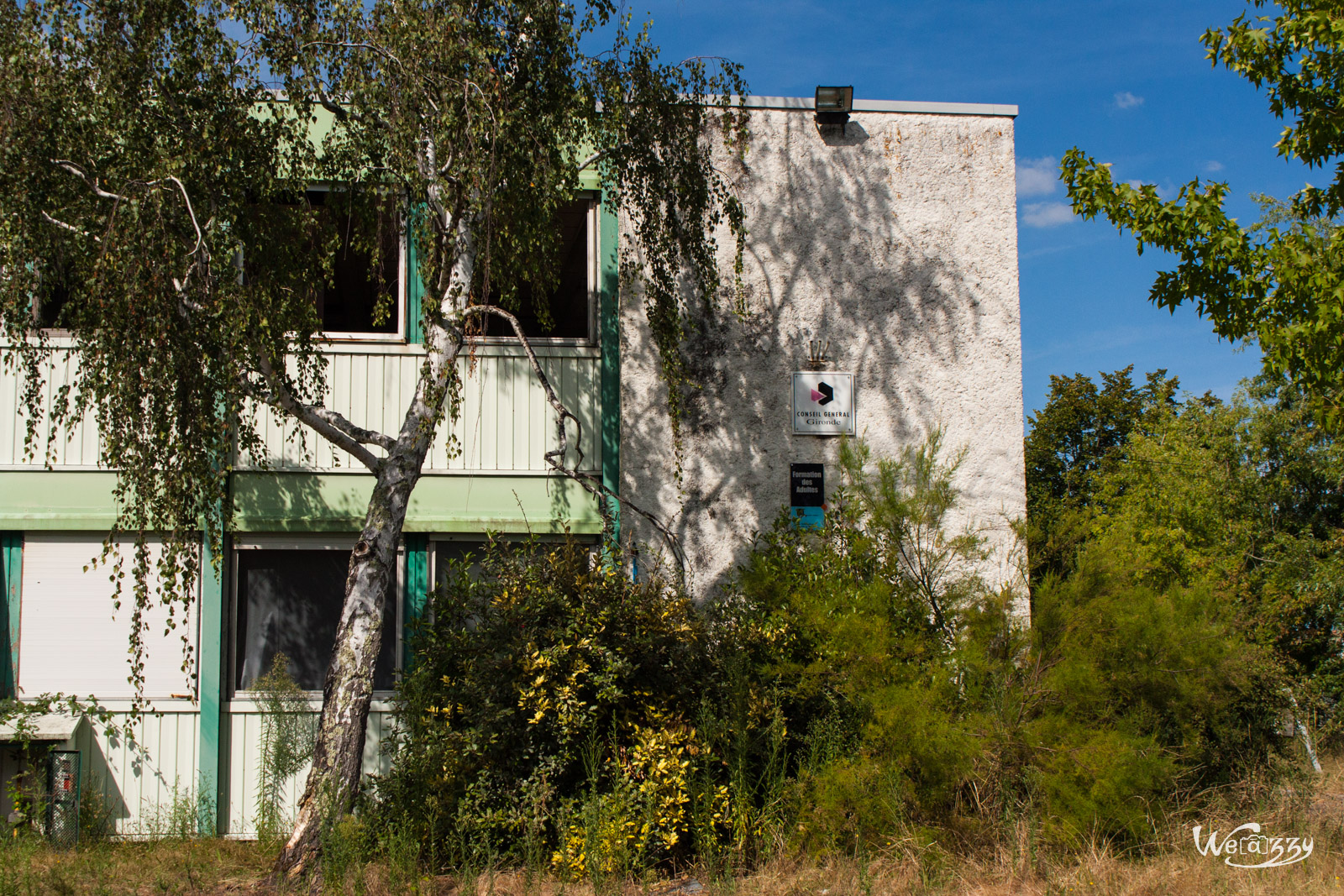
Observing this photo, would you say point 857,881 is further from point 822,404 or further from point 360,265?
point 360,265

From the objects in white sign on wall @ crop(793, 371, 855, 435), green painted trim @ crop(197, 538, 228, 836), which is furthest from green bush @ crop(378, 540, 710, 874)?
white sign on wall @ crop(793, 371, 855, 435)

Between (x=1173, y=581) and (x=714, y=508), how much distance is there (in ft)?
11.5

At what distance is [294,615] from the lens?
752 centimetres

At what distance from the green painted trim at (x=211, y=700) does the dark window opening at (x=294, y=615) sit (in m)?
0.18

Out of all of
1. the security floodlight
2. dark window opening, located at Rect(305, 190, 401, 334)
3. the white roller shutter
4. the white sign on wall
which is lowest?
the white roller shutter

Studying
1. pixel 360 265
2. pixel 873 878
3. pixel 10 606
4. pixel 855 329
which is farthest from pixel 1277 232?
pixel 10 606

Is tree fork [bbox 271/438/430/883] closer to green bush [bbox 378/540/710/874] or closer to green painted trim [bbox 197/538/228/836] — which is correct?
green bush [bbox 378/540/710/874]

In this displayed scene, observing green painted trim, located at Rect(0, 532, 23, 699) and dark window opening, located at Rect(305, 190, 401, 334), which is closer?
dark window opening, located at Rect(305, 190, 401, 334)

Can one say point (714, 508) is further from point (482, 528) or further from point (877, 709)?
point (877, 709)

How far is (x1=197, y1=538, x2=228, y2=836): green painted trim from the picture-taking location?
7.05m

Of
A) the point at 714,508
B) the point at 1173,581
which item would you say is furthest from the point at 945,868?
the point at 714,508

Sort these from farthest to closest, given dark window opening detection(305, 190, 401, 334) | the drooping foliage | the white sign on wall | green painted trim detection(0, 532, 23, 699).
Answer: the white sign on wall → green painted trim detection(0, 532, 23, 699) → dark window opening detection(305, 190, 401, 334) → the drooping foliage

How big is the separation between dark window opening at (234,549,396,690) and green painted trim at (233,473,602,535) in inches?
13.9

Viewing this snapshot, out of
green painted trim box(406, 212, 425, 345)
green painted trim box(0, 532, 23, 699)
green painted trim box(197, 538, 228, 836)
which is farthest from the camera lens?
green painted trim box(406, 212, 425, 345)
